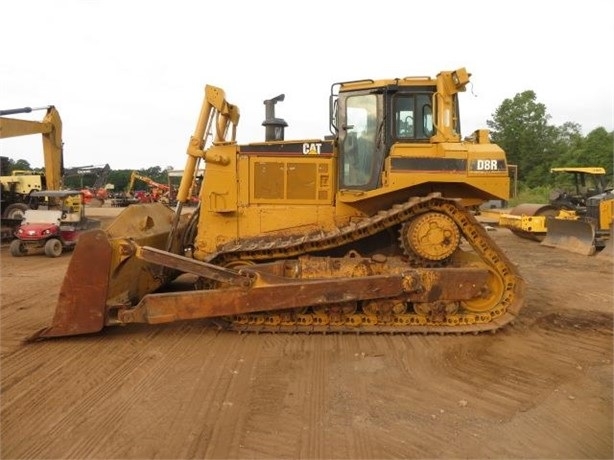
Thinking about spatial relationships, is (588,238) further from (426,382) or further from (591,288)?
(426,382)

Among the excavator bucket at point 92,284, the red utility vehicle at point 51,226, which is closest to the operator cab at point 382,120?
the excavator bucket at point 92,284

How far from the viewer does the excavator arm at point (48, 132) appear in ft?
46.8

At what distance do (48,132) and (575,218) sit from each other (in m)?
16.4

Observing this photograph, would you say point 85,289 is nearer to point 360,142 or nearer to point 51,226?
point 360,142

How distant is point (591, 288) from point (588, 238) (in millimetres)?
4681

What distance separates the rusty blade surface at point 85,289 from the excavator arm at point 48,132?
36.9 ft

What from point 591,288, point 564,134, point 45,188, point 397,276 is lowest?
point 591,288

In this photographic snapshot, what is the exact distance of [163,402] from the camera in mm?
3867

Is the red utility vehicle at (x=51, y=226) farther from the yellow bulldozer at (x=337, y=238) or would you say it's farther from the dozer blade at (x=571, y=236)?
the dozer blade at (x=571, y=236)

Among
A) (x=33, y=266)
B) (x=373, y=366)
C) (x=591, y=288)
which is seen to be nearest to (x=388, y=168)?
(x=373, y=366)

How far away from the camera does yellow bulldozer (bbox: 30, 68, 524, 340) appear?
17.3ft

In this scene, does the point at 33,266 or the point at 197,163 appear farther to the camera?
the point at 33,266

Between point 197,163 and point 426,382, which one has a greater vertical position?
point 197,163

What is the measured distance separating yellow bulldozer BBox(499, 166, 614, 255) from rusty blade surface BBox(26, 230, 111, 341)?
1147 cm
